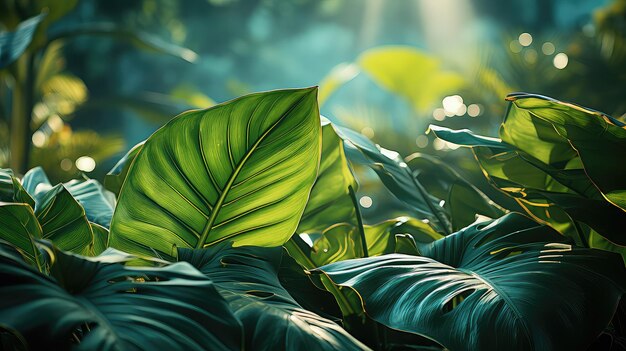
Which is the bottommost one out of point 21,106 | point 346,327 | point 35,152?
point 35,152

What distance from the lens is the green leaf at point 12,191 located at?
561 millimetres

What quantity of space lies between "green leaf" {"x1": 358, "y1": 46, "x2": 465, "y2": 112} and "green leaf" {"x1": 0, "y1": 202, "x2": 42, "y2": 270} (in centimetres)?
289

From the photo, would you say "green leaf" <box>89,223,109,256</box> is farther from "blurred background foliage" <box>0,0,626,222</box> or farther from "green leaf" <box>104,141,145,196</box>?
"blurred background foliage" <box>0,0,626,222</box>

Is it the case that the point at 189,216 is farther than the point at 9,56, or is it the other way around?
the point at 9,56

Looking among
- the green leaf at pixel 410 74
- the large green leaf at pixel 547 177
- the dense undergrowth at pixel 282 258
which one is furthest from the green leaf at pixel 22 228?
the green leaf at pixel 410 74

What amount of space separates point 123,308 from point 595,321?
301mm

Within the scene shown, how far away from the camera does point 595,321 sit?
449 millimetres

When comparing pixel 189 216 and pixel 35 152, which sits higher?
pixel 189 216

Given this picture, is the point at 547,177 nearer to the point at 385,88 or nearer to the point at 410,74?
the point at 410,74

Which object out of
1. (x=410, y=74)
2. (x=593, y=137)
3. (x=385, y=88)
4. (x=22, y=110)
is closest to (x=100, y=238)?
(x=593, y=137)

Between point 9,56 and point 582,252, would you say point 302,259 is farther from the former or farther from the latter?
point 9,56

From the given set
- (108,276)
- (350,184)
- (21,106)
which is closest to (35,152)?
(21,106)

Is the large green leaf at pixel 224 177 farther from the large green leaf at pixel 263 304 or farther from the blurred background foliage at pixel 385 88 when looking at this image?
the blurred background foliage at pixel 385 88

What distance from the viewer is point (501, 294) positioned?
453mm
